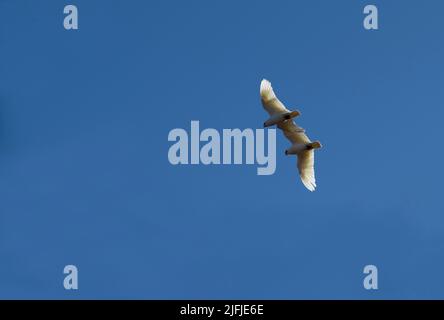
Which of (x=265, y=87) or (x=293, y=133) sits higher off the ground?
(x=265, y=87)

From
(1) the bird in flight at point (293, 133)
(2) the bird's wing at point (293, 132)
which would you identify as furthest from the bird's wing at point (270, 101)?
(2) the bird's wing at point (293, 132)

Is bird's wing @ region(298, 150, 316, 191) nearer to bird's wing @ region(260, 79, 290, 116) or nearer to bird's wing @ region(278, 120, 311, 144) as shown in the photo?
bird's wing @ region(278, 120, 311, 144)

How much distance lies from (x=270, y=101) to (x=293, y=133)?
0.63 metres

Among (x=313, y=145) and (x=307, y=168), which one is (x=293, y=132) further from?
(x=307, y=168)

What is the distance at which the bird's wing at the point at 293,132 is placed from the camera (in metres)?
12.8

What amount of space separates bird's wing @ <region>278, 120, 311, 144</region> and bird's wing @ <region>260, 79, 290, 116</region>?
226 millimetres

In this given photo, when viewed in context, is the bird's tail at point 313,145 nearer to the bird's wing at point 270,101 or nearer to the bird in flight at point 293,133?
the bird in flight at point 293,133

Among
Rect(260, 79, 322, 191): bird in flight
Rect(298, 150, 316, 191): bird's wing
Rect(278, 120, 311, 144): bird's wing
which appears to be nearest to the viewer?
Rect(260, 79, 322, 191): bird in flight

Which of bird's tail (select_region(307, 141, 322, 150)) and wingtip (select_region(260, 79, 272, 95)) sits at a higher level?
wingtip (select_region(260, 79, 272, 95))

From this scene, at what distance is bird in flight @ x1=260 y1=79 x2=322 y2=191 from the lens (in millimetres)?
12625

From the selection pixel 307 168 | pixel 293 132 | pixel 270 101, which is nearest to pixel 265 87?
pixel 270 101

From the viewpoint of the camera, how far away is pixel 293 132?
1296 centimetres

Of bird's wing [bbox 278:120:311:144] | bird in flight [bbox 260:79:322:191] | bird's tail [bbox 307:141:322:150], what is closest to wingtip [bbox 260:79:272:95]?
bird in flight [bbox 260:79:322:191]
